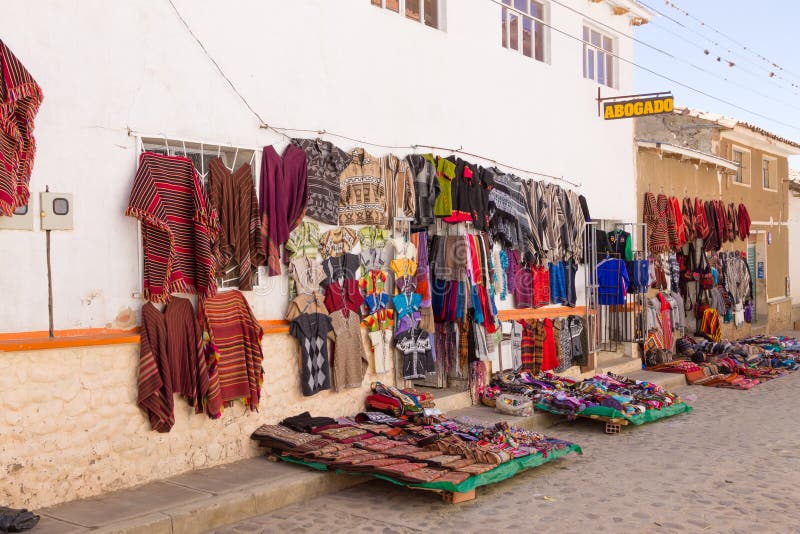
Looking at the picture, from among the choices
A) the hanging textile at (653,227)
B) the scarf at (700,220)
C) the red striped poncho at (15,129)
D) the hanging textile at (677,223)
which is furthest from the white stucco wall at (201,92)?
the scarf at (700,220)

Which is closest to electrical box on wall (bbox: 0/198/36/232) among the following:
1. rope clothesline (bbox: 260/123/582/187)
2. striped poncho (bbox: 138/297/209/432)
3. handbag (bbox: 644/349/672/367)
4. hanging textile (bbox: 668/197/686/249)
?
striped poncho (bbox: 138/297/209/432)

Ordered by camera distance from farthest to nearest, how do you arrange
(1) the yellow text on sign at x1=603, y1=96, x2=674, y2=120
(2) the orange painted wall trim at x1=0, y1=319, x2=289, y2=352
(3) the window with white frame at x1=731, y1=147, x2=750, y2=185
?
(3) the window with white frame at x1=731, y1=147, x2=750, y2=185 → (1) the yellow text on sign at x1=603, y1=96, x2=674, y2=120 → (2) the orange painted wall trim at x1=0, y1=319, x2=289, y2=352

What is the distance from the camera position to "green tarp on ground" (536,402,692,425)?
9381mm

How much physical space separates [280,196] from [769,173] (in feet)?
63.9

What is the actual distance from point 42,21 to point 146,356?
266cm

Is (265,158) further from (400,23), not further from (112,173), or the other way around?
(400,23)

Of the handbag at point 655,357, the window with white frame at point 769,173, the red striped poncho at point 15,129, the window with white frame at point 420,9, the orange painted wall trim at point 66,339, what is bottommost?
the handbag at point 655,357

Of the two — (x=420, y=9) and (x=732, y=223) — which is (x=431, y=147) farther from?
(x=732, y=223)

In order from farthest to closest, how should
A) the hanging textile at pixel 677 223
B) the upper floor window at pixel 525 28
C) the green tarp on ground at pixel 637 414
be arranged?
the hanging textile at pixel 677 223, the upper floor window at pixel 525 28, the green tarp on ground at pixel 637 414

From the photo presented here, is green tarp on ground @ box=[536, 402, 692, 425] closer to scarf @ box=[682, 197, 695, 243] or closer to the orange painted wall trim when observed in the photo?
the orange painted wall trim

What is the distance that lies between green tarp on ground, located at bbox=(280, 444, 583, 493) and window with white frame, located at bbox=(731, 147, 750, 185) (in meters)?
15.0

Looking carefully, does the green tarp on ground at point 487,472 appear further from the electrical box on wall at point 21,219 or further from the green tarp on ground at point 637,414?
the electrical box on wall at point 21,219

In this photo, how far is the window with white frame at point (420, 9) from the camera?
9414 mm

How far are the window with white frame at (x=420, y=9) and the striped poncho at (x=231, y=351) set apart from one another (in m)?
4.18
